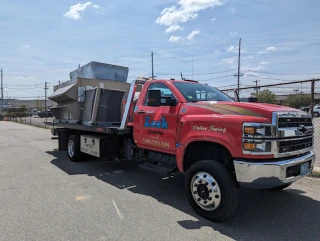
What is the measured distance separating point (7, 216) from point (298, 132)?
4.56 m

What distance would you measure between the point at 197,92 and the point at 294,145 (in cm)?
201

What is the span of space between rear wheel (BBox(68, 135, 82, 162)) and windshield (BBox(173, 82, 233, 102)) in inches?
166

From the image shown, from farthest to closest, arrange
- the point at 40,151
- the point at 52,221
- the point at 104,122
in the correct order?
1. the point at 40,151
2. the point at 104,122
3. the point at 52,221

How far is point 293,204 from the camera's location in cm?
478

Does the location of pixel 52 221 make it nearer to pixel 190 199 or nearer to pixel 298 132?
pixel 190 199

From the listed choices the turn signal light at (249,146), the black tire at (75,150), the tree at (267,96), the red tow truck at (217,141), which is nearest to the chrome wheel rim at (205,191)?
the red tow truck at (217,141)

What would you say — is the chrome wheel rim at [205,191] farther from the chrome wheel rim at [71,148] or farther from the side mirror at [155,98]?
the chrome wheel rim at [71,148]

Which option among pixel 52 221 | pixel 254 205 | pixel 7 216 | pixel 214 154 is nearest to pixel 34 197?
pixel 7 216

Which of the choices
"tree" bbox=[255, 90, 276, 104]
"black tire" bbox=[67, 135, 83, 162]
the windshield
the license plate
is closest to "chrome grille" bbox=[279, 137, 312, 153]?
the license plate

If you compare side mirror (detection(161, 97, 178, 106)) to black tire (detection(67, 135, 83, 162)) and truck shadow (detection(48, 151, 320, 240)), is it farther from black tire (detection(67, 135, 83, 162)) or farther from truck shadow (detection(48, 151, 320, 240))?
black tire (detection(67, 135, 83, 162))

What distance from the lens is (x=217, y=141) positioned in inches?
159

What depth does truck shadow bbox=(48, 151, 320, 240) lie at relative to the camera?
374 centimetres

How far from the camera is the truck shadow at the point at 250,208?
3740 mm

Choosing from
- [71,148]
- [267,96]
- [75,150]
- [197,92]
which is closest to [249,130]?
[197,92]
